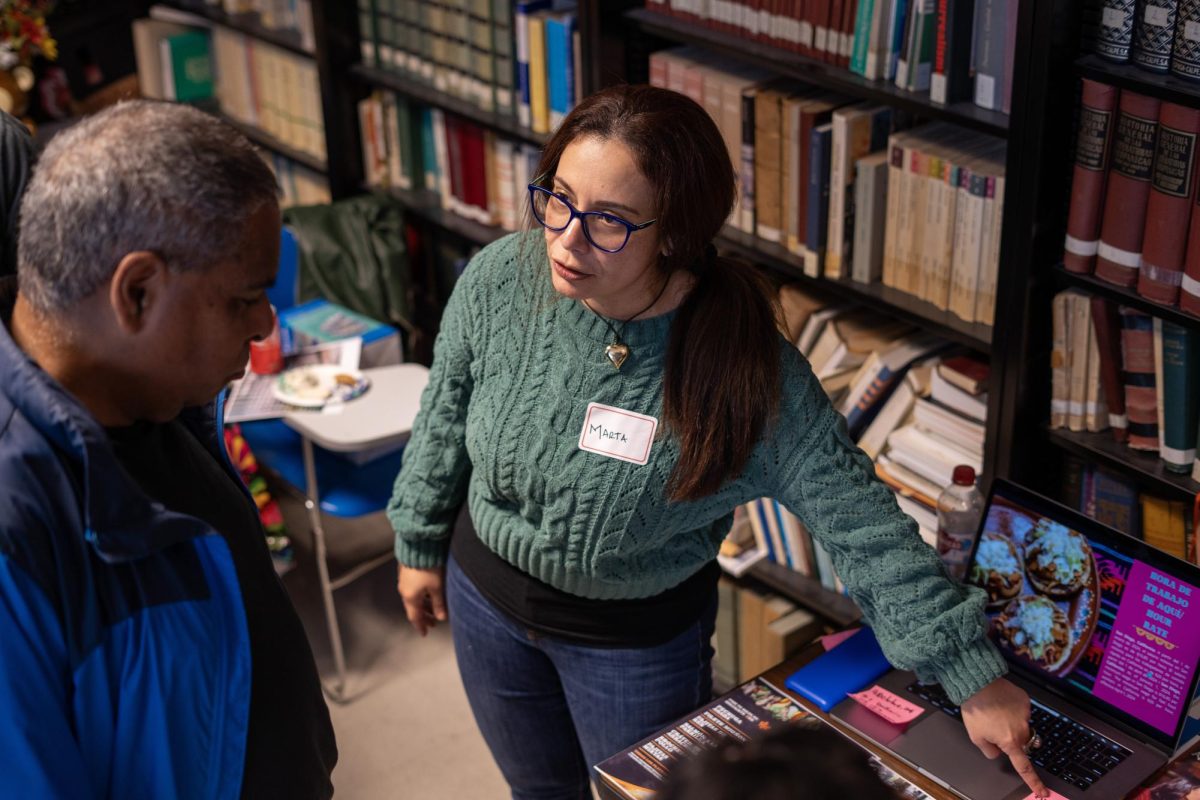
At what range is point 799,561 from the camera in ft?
9.35

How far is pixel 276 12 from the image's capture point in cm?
403

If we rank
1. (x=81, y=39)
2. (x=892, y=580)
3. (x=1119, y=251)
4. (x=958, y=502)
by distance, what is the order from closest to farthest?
(x=892, y=580) → (x=1119, y=251) → (x=958, y=502) → (x=81, y=39)

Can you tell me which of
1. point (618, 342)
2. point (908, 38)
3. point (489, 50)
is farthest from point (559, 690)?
point (489, 50)

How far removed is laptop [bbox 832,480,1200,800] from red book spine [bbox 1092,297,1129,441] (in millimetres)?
337

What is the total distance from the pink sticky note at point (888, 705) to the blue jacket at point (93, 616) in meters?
0.99

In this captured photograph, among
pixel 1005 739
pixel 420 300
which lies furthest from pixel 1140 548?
pixel 420 300

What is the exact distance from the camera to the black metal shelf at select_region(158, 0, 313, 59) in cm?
390

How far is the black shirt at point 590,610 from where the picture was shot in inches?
75.4

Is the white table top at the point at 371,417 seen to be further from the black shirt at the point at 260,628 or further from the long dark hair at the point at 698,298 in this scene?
the black shirt at the point at 260,628

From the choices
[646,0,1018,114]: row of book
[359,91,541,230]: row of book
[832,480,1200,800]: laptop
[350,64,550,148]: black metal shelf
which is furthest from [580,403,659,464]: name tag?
[359,91,541,230]: row of book

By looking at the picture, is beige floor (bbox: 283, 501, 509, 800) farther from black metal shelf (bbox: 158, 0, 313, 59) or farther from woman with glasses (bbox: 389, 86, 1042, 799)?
black metal shelf (bbox: 158, 0, 313, 59)

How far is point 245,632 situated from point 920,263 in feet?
4.95

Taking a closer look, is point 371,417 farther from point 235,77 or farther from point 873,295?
point 235,77

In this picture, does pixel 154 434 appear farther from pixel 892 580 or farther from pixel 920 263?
pixel 920 263
